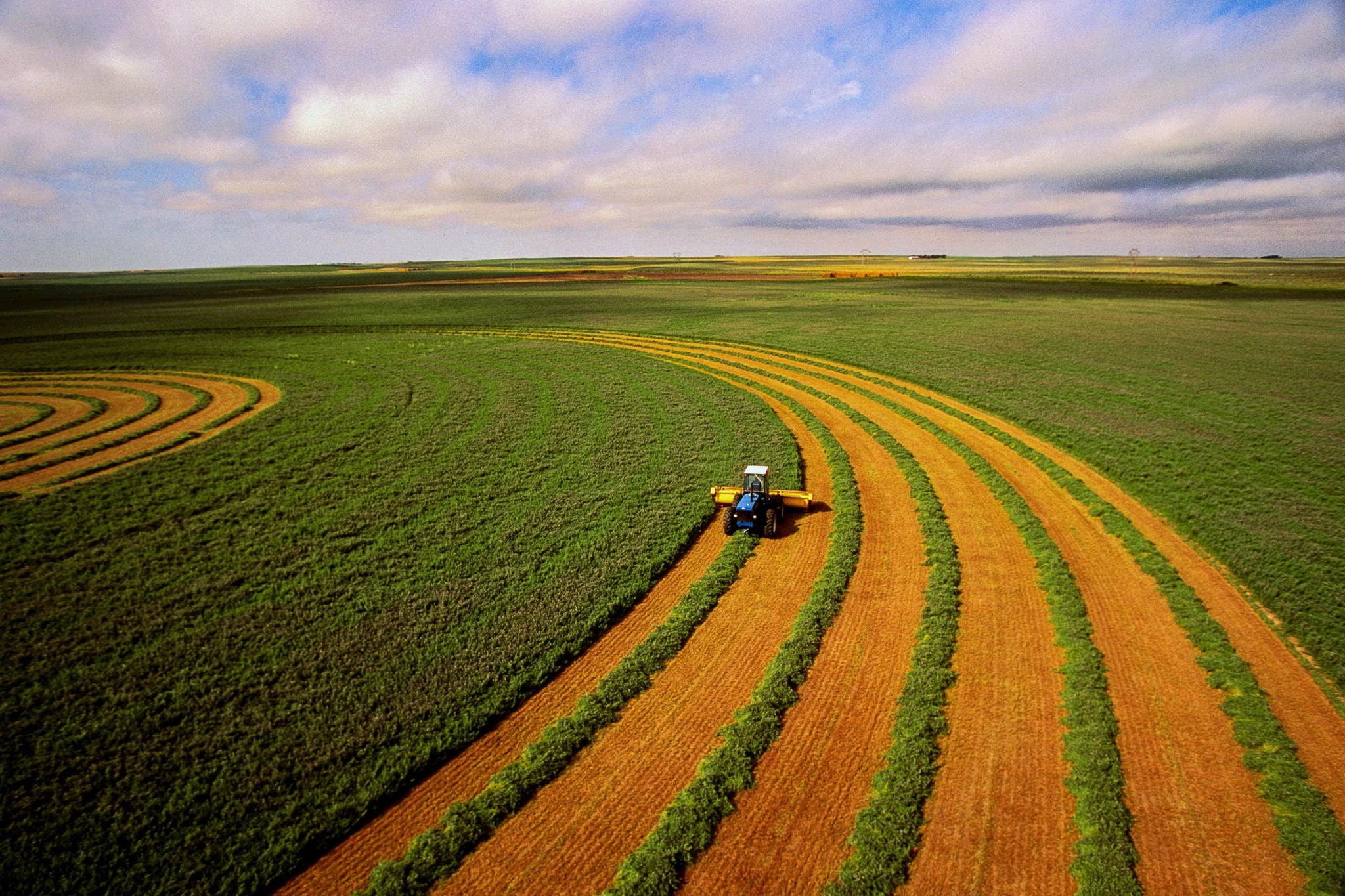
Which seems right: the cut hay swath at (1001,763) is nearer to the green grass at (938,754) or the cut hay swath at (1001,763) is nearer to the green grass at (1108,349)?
the green grass at (938,754)

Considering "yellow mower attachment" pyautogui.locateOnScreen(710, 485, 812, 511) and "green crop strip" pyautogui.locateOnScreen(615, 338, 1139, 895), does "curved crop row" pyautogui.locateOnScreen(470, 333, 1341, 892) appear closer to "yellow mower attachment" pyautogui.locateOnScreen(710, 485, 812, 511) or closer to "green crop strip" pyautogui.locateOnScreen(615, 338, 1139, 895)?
"green crop strip" pyautogui.locateOnScreen(615, 338, 1139, 895)

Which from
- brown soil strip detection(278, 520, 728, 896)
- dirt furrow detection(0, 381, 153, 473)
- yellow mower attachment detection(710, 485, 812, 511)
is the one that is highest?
dirt furrow detection(0, 381, 153, 473)

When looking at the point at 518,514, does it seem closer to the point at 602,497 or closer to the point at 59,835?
the point at 602,497

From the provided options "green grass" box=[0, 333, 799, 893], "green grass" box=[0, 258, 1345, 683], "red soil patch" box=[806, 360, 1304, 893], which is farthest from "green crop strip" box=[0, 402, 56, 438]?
"red soil patch" box=[806, 360, 1304, 893]

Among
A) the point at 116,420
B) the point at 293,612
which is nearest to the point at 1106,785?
the point at 293,612

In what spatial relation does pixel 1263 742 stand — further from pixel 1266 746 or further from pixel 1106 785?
pixel 1106 785

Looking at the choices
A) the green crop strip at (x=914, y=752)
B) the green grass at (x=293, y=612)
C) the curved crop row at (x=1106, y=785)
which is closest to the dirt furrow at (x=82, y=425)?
the green grass at (x=293, y=612)

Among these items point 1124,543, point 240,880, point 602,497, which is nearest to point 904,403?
point 1124,543

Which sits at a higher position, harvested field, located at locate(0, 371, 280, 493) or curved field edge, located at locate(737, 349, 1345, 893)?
harvested field, located at locate(0, 371, 280, 493)
